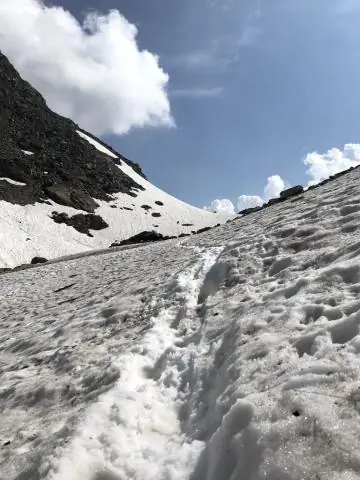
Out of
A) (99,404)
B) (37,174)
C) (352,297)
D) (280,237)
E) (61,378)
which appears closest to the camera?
(99,404)

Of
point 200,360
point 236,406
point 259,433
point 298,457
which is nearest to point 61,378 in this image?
point 200,360

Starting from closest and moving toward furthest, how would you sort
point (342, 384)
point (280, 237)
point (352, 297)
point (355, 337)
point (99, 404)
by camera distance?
point (342, 384), point (355, 337), point (99, 404), point (352, 297), point (280, 237)

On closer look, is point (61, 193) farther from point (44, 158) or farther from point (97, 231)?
point (44, 158)

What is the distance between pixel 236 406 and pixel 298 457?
40.8 inches

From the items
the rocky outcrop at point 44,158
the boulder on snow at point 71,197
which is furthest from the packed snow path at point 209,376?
the boulder on snow at point 71,197

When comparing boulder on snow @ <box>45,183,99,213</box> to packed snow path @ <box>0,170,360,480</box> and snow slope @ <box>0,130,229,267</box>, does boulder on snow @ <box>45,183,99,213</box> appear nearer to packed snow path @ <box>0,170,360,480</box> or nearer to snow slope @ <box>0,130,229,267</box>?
snow slope @ <box>0,130,229,267</box>

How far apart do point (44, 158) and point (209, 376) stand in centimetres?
8010

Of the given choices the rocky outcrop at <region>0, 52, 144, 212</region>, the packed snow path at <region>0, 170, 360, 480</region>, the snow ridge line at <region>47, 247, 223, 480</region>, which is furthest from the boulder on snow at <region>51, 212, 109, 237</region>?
the snow ridge line at <region>47, 247, 223, 480</region>

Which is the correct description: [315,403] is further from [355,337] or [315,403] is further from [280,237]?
[280,237]

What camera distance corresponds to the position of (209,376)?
6344 mm

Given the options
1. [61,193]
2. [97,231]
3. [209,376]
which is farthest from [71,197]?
[209,376]

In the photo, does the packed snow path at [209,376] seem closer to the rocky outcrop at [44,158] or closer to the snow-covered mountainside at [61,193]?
the snow-covered mountainside at [61,193]

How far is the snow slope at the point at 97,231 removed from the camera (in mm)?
54188

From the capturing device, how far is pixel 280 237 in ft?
39.0
